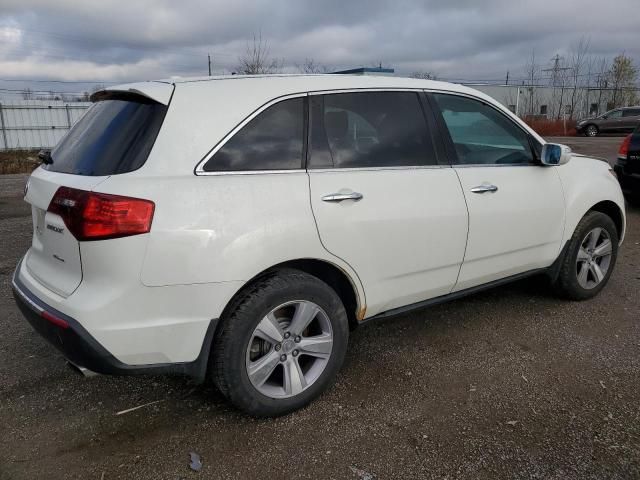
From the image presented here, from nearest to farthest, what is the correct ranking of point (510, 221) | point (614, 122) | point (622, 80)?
point (510, 221) → point (614, 122) → point (622, 80)

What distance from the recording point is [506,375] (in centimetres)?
317

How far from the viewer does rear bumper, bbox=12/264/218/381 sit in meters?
2.23

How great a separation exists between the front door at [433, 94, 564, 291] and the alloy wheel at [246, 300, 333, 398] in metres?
1.11

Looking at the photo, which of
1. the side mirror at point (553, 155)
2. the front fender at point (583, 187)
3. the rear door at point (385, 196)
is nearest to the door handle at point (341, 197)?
the rear door at point (385, 196)

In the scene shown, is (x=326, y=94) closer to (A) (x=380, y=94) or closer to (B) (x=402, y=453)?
(A) (x=380, y=94)

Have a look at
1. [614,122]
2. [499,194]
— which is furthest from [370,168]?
[614,122]

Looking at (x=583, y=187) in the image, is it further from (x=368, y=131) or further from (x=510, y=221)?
(x=368, y=131)

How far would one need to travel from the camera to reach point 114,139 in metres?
2.47

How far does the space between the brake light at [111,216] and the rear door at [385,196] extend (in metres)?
0.83

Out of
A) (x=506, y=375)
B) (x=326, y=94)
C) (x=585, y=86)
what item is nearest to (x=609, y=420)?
(x=506, y=375)

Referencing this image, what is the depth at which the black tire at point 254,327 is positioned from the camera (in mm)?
2451

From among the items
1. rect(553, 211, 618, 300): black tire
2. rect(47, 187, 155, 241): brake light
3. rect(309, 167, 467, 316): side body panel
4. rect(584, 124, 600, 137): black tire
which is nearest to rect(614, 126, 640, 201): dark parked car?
rect(553, 211, 618, 300): black tire

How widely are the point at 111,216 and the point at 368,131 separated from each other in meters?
1.49

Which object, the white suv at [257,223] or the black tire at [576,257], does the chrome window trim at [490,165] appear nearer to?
the white suv at [257,223]
